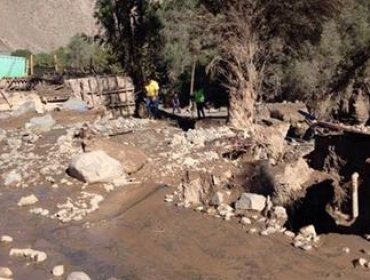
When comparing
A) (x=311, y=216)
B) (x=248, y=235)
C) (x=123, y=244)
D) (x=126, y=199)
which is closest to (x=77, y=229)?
(x=123, y=244)

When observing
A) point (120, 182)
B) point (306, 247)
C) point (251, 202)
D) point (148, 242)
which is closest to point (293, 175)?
point (251, 202)

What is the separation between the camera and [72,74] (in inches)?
1300

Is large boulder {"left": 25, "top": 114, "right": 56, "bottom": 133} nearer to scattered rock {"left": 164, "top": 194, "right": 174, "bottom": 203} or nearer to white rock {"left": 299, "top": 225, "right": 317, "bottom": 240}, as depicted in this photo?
scattered rock {"left": 164, "top": 194, "right": 174, "bottom": 203}

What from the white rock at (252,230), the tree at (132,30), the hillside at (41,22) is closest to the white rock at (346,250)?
the white rock at (252,230)

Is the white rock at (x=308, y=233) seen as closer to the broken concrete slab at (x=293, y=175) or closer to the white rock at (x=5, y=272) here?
the broken concrete slab at (x=293, y=175)

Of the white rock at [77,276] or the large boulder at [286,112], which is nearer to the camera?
the white rock at [77,276]

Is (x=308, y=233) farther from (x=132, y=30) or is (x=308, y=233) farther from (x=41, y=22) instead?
(x=41, y=22)

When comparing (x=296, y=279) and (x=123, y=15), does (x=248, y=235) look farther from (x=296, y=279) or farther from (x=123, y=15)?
(x=123, y=15)

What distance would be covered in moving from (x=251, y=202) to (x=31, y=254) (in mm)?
3896

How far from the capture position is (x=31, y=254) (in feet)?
29.9

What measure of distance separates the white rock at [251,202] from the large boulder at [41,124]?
9444mm

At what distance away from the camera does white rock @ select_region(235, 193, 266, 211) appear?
1127 centimetres

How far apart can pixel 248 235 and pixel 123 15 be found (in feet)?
64.4

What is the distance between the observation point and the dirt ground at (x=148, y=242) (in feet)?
28.9
